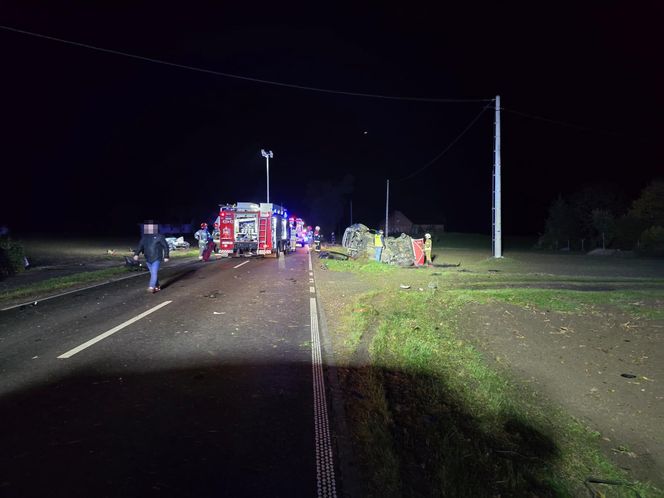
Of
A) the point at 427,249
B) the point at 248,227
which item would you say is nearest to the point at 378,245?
the point at 427,249

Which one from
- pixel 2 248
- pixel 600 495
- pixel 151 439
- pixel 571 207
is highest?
pixel 571 207

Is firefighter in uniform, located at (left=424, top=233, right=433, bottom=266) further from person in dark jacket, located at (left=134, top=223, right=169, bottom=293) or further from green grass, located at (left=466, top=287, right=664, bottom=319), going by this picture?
person in dark jacket, located at (left=134, top=223, right=169, bottom=293)

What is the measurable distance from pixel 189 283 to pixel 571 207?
40598 mm

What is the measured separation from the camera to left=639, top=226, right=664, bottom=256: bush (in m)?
30.7

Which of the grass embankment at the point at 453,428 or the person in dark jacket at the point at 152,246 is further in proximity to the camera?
the person in dark jacket at the point at 152,246

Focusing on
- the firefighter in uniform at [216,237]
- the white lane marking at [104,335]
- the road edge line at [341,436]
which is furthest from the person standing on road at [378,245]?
the road edge line at [341,436]

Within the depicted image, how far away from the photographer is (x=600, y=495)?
3.66 m

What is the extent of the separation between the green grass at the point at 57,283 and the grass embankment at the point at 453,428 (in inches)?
397

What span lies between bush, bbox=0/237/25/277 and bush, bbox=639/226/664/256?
36.9 meters

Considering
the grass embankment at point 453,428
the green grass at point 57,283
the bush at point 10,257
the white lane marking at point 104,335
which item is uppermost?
the bush at point 10,257

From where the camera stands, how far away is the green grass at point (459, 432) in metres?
3.47

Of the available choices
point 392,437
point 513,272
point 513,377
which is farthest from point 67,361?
point 513,272

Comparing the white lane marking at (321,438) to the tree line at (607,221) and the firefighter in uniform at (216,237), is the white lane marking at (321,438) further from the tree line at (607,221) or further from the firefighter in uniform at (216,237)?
the tree line at (607,221)

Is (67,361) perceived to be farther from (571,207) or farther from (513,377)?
(571,207)
